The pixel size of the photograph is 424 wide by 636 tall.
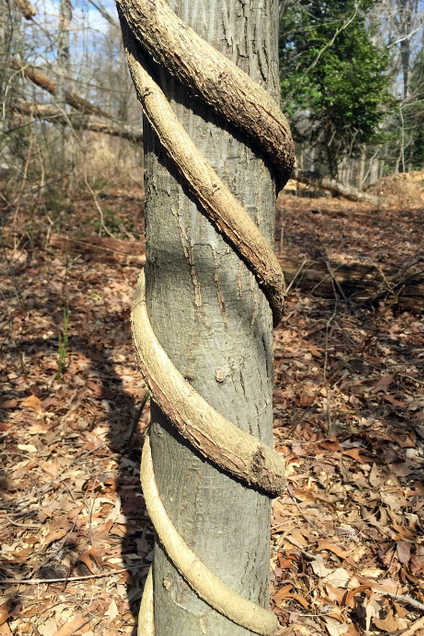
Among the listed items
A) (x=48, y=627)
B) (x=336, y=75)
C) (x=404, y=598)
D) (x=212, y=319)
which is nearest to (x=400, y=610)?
(x=404, y=598)

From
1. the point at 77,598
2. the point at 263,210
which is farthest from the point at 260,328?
the point at 77,598

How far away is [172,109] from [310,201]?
47.3 feet

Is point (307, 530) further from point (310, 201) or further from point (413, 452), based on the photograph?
point (310, 201)

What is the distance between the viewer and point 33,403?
3750 millimetres

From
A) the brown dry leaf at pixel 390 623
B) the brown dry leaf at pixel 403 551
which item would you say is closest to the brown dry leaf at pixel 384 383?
the brown dry leaf at pixel 403 551

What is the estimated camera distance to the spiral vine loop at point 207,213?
3.35 feet

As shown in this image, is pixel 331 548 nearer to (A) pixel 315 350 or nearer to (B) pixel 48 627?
(B) pixel 48 627

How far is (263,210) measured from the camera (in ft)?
3.93

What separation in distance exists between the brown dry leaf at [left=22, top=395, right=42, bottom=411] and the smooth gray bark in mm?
2638

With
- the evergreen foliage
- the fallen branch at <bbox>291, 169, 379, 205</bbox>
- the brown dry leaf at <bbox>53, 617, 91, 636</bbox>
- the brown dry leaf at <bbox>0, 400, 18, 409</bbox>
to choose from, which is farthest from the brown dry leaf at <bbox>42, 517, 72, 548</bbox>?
the fallen branch at <bbox>291, 169, 379, 205</bbox>

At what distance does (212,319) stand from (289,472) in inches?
86.3

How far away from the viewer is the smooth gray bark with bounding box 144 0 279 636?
3.58 ft

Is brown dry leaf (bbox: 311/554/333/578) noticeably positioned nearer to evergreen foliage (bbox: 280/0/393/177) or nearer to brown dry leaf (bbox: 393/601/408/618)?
brown dry leaf (bbox: 393/601/408/618)

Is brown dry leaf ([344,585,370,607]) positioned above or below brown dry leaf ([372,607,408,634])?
below
